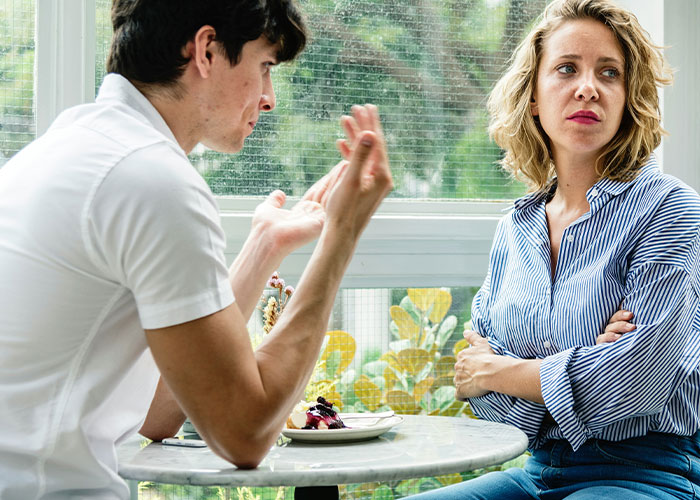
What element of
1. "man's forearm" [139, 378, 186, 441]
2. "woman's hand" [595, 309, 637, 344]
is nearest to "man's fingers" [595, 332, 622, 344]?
"woman's hand" [595, 309, 637, 344]

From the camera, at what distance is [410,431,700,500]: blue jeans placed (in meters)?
1.56

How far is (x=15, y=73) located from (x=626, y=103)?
153 centimetres

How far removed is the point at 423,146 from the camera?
249 centimetres

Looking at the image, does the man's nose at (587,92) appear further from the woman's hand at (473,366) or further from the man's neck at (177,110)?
the man's neck at (177,110)

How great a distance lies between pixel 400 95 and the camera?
2461mm

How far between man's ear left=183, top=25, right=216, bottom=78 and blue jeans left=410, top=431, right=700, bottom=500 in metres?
1.01

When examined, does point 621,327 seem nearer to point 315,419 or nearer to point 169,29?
→ point 315,419

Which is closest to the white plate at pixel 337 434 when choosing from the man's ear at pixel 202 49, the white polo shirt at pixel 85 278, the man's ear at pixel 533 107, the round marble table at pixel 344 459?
the round marble table at pixel 344 459

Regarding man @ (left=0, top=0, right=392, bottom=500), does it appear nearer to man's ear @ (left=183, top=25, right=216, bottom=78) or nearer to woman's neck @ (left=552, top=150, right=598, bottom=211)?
man's ear @ (left=183, top=25, right=216, bottom=78)

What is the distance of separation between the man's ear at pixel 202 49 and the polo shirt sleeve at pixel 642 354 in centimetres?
94

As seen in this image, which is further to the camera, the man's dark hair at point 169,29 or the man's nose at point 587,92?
the man's nose at point 587,92

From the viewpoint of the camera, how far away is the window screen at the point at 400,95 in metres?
2.33

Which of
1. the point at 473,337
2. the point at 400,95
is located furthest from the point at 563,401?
the point at 400,95

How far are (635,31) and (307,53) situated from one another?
0.93 m
